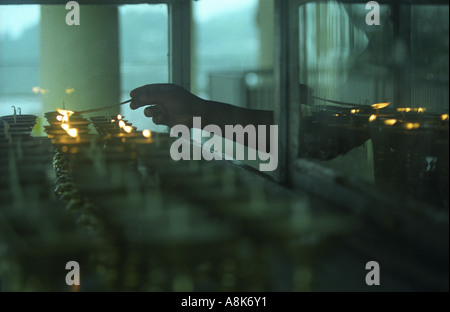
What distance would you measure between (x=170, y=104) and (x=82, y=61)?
562 mm

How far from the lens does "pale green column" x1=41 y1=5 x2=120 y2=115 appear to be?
2.34 m

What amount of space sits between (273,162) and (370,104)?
0.43 meters

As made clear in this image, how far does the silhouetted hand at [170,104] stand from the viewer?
2000mm

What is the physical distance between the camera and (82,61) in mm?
2396

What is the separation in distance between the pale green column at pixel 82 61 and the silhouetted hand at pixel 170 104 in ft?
0.95

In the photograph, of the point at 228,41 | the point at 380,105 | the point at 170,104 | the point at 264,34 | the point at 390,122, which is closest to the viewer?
the point at 390,122

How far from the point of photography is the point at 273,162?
49.3 inches

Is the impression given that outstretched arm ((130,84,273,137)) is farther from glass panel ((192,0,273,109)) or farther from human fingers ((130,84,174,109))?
glass panel ((192,0,273,109))

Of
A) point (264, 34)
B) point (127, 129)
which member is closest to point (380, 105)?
point (264, 34)

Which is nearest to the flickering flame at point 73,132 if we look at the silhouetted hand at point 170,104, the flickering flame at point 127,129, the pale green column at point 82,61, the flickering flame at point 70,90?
the flickering flame at point 127,129

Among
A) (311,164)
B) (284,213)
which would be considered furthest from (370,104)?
(284,213)

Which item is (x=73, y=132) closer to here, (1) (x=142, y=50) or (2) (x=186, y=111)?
(2) (x=186, y=111)

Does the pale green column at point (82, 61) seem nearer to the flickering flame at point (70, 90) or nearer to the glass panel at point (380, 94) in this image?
the flickering flame at point (70, 90)

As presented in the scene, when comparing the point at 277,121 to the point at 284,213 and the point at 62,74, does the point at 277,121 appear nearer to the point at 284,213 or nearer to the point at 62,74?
the point at 284,213
